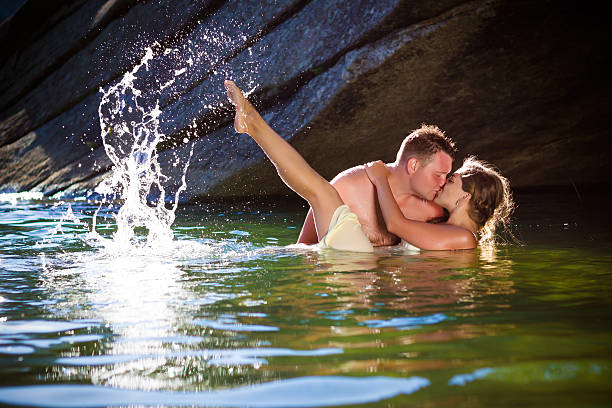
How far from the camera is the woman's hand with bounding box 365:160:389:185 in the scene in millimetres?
6137

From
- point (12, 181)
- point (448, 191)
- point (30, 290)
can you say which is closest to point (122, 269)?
point (30, 290)

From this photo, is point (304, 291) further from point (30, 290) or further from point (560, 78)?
point (560, 78)

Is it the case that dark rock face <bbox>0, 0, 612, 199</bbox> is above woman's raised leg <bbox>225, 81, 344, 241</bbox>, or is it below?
above

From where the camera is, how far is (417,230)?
590 cm

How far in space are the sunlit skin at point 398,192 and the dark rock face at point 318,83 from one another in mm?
3510

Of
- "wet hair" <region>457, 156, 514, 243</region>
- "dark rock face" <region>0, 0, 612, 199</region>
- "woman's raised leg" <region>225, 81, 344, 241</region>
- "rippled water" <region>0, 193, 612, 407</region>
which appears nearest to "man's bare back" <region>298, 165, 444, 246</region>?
"wet hair" <region>457, 156, 514, 243</region>

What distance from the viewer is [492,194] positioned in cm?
620

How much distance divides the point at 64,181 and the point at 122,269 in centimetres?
846

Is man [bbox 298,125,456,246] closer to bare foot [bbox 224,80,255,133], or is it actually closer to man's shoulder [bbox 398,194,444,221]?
man's shoulder [bbox 398,194,444,221]

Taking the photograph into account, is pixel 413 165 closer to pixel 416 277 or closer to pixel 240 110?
pixel 240 110

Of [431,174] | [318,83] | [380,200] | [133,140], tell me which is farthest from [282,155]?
[133,140]

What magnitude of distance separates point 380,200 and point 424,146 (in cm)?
68

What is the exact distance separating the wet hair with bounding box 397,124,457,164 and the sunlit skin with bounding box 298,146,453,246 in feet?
0.14

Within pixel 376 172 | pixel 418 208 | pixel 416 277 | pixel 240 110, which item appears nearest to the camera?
pixel 416 277
